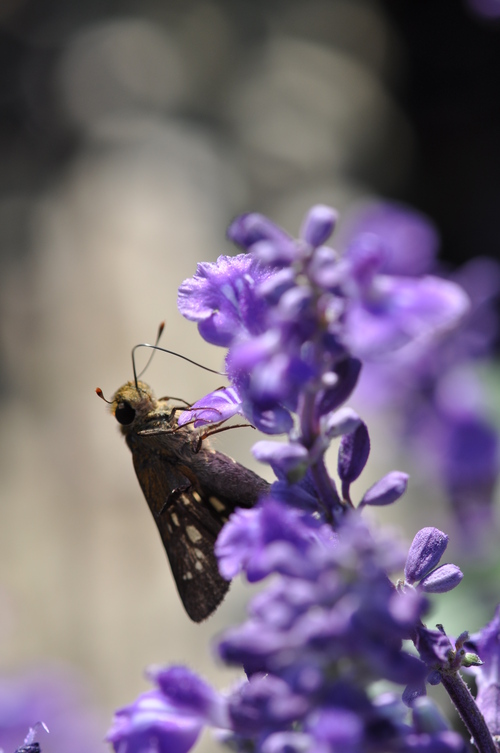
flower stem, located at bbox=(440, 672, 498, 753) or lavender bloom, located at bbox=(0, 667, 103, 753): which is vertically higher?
lavender bloom, located at bbox=(0, 667, 103, 753)

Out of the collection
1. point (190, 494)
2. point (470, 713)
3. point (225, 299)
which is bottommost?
point (470, 713)

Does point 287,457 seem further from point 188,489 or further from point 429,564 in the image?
point 188,489

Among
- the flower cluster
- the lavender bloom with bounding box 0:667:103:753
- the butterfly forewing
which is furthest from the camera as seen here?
the lavender bloom with bounding box 0:667:103:753

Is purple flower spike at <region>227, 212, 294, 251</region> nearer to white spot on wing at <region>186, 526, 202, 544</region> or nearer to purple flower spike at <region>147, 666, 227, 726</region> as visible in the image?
purple flower spike at <region>147, 666, 227, 726</region>

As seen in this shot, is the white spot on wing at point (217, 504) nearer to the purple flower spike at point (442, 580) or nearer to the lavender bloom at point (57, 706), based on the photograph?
the purple flower spike at point (442, 580)

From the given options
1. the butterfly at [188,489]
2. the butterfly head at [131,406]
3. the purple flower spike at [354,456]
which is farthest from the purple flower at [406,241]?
the purple flower spike at [354,456]

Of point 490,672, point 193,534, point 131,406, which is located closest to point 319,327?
point 490,672

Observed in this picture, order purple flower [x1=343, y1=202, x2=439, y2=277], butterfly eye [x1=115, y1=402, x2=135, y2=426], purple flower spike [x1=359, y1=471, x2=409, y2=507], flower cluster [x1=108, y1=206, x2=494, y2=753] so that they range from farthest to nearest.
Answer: purple flower [x1=343, y1=202, x2=439, y2=277], butterfly eye [x1=115, y1=402, x2=135, y2=426], purple flower spike [x1=359, y1=471, x2=409, y2=507], flower cluster [x1=108, y1=206, x2=494, y2=753]

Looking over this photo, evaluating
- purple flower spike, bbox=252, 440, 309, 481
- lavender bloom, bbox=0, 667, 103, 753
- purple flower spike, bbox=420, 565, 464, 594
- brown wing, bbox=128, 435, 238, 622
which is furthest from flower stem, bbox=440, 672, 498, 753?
lavender bloom, bbox=0, 667, 103, 753

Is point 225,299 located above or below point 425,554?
above
